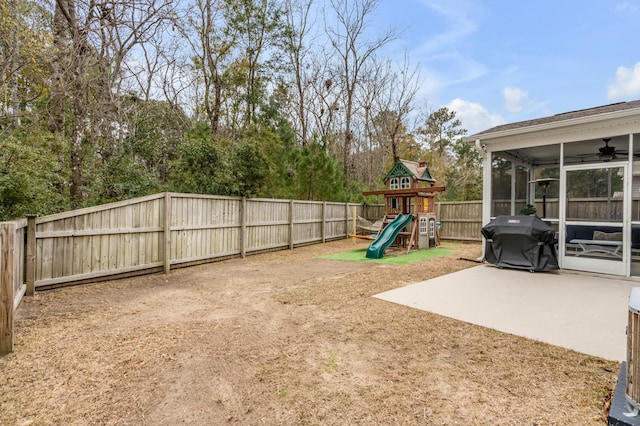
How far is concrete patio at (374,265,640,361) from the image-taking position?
2805 millimetres

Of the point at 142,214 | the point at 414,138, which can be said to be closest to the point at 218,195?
the point at 142,214

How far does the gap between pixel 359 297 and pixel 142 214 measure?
13.8 ft

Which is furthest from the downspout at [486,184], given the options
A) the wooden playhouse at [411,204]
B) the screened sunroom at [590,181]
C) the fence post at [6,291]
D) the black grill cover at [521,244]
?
the fence post at [6,291]

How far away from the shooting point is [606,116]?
496cm

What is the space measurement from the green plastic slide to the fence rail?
2737 millimetres

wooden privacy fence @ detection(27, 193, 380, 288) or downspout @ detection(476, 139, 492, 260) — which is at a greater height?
downspout @ detection(476, 139, 492, 260)

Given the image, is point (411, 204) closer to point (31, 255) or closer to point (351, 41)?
point (31, 255)

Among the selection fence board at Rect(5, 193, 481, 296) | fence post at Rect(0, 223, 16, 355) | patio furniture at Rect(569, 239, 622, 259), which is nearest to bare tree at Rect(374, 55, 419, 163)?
fence board at Rect(5, 193, 481, 296)

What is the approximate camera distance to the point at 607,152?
214 inches

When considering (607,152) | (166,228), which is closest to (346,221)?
(166,228)

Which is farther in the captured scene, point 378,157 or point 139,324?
point 378,157

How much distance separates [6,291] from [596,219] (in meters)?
7.88

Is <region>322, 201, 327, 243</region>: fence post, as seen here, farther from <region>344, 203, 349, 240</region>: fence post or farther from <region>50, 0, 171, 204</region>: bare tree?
<region>50, 0, 171, 204</region>: bare tree

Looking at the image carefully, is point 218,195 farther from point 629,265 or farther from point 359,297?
point 629,265
